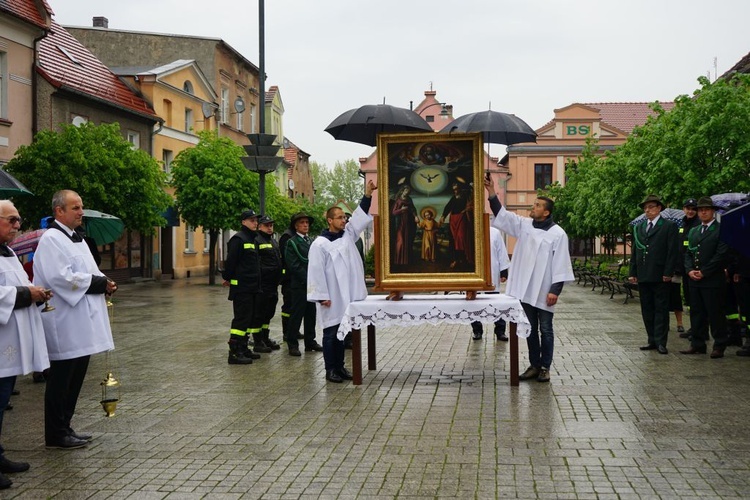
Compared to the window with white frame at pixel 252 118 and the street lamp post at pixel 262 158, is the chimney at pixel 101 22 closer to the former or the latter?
the window with white frame at pixel 252 118

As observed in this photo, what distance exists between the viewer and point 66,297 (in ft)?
22.0

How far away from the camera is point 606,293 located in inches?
1078

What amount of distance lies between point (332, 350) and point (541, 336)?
2379 millimetres

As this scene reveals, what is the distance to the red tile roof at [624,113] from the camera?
71.0m

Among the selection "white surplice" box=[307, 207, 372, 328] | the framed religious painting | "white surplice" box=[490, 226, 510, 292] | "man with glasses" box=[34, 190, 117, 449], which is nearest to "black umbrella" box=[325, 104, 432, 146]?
the framed religious painting

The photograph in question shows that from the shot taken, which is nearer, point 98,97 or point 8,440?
point 8,440

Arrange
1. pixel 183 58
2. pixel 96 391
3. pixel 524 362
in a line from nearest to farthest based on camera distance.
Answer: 1. pixel 96 391
2. pixel 524 362
3. pixel 183 58

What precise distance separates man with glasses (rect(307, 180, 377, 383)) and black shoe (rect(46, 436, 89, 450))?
3.55 metres

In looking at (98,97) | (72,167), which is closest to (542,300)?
(72,167)

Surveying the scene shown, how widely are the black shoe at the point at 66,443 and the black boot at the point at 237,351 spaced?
4.68 m

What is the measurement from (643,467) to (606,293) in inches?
867

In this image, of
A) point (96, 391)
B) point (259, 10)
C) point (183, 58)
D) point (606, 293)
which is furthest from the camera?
point (183, 58)

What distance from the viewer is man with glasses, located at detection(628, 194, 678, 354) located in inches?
468

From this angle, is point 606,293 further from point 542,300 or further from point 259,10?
point 542,300
